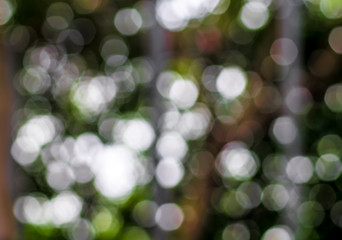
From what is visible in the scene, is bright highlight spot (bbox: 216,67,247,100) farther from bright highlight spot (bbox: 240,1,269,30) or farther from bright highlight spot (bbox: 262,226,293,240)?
bright highlight spot (bbox: 262,226,293,240)

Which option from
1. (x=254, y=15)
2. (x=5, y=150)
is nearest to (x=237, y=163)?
(x=254, y=15)

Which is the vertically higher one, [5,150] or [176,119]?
[176,119]

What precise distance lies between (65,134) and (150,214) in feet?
1.45

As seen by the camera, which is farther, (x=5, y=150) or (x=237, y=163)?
(x=237, y=163)

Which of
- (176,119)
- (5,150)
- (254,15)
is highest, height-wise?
(254,15)

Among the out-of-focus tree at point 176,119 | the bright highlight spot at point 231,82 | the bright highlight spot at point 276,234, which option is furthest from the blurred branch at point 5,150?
the bright highlight spot at point 276,234

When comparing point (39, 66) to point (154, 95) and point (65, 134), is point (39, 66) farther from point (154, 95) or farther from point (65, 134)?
point (154, 95)

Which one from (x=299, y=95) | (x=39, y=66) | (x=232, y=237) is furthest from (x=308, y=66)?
(x=39, y=66)

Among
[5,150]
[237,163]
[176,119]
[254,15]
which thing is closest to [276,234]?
[237,163]

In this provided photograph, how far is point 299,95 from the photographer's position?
1782 mm

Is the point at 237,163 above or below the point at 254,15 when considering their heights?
below

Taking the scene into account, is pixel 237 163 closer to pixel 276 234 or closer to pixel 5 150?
pixel 276 234

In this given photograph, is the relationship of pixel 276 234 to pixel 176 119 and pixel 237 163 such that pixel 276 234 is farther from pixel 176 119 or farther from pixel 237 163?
pixel 176 119

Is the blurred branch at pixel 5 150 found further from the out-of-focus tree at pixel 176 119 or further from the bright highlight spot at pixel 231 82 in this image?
the bright highlight spot at pixel 231 82
